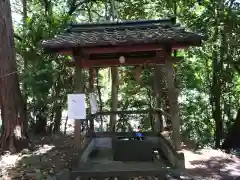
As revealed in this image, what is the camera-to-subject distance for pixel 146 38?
15.5 feet

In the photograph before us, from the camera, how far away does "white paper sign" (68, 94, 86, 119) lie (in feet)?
16.4

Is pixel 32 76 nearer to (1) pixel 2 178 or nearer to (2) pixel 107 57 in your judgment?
(2) pixel 107 57

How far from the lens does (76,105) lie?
5.02 meters

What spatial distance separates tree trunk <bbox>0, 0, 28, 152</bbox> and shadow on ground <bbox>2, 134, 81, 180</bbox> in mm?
460

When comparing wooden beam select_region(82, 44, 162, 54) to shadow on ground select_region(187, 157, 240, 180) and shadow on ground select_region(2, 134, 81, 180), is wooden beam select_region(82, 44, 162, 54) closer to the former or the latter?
shadow on ground select_region(2, 134, 81, 180)

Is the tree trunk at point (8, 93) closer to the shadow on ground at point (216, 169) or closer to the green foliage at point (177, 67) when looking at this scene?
the green foliage at point (177, 67)

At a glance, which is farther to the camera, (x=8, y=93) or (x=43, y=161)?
(x=8, y=93)

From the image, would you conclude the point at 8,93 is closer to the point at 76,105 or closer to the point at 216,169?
the point at 76,105

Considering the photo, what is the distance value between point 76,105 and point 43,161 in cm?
223

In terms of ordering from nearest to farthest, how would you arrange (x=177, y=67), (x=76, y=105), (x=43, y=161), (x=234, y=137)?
(x=76, y=105) < (x=43, y=161) < (x=234, y=137) < (x=177, y=67)

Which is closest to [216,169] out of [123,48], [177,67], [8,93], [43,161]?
[123,48]

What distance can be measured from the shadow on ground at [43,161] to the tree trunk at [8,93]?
46 centimetres

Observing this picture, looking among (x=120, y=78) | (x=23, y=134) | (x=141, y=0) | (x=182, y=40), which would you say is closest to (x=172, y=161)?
(x=182, y=40)

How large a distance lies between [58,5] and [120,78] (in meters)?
4.47
